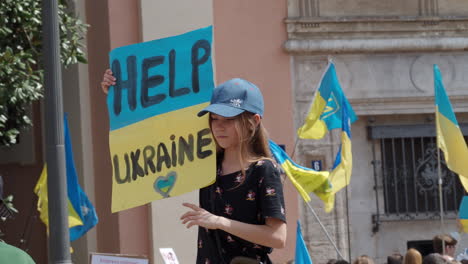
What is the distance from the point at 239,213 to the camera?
13.6ft

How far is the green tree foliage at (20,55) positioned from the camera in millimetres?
10281

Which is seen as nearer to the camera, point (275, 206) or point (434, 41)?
point (275, 206)

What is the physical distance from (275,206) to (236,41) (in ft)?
32.3

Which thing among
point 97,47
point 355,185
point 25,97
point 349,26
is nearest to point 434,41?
point 349,26

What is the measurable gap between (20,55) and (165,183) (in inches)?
239

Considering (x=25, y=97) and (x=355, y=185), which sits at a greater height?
(x=25, y=97)

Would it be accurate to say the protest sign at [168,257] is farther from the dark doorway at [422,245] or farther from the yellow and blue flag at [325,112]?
the dark doorway at [422,245]

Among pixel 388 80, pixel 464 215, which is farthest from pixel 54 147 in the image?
pixel 388 80

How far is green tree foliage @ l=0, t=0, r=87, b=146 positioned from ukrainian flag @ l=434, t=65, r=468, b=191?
152 inches

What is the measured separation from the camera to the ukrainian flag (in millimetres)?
10352

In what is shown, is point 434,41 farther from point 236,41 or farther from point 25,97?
point 25,97

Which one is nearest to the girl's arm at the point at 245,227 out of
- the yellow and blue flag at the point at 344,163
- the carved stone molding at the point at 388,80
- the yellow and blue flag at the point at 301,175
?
the yellow and blue flag at the point at 301,175

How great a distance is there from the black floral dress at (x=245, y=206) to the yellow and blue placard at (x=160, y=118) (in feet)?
0.98

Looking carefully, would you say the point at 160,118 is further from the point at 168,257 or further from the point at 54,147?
the point at 54,147
